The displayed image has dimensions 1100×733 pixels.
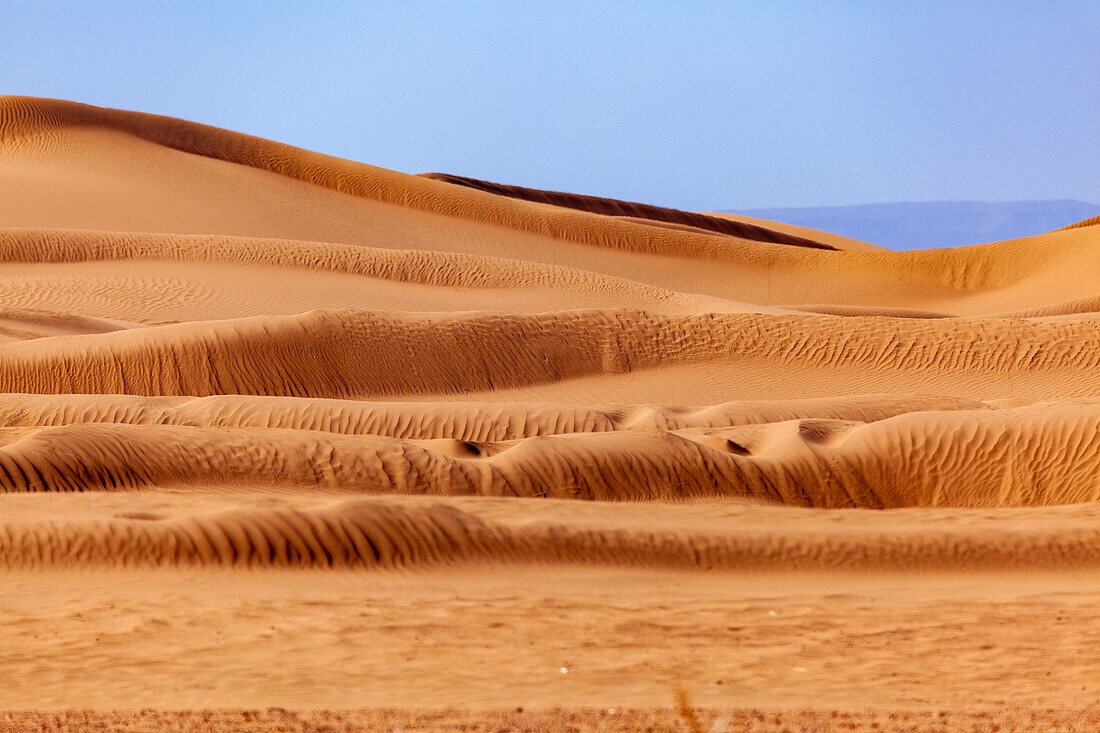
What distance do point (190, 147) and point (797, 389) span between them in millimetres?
25181

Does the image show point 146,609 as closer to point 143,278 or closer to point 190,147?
point 143,278

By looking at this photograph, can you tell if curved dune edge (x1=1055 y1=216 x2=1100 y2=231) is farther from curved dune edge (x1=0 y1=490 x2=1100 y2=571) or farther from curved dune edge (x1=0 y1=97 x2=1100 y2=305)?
curved dune edge (x1=0 y1=490 x2=1100 y2=571)

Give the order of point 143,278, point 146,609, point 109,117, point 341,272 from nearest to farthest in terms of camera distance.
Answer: point 146,609 → point 143,278 → point 341,272 → point 109,117

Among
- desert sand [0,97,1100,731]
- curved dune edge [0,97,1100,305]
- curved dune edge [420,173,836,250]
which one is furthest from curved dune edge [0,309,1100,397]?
curved dune edge [420,173,836,250]

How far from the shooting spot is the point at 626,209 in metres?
45.8

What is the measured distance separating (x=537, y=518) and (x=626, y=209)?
3939 centimetres

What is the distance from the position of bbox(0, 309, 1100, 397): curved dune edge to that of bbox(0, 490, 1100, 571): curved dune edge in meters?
6.92

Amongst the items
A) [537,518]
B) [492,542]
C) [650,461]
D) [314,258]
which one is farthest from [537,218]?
[492,542]

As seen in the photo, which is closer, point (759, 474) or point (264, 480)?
point (264, 480)

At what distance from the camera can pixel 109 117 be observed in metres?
35.6

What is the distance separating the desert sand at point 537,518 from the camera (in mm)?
4527

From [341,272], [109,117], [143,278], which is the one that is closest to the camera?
[143,278]

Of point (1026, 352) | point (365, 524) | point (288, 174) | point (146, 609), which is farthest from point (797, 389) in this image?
point (288, 174)

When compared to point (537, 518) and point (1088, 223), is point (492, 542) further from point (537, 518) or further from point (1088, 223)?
point (1088, 223)
